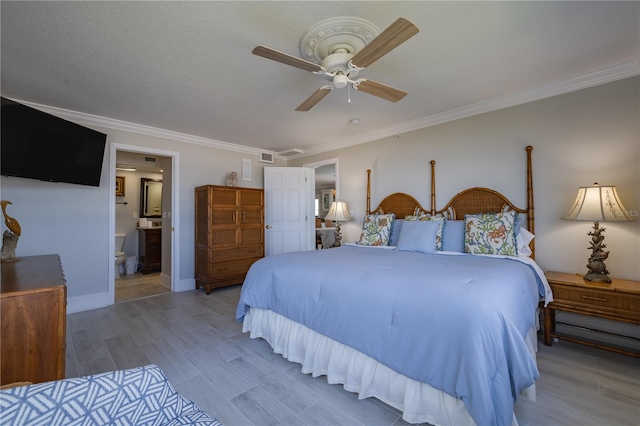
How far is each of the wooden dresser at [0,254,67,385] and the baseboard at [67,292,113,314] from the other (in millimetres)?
2527

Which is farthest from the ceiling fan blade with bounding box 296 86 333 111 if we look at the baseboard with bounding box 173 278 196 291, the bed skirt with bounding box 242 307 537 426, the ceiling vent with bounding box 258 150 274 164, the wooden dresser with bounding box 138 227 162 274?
the wooden dresser with bounding box 138 227 162 274

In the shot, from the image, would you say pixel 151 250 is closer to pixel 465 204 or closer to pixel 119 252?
pixel 119 252

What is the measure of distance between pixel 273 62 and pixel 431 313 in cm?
228

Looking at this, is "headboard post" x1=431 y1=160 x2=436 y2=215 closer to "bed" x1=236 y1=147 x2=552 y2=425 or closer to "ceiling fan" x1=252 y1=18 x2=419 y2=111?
"bed" x1=236 y1=147 x2=552 y2=425

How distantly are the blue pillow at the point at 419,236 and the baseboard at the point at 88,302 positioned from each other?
3.97 m

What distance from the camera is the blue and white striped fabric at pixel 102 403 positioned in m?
0.68

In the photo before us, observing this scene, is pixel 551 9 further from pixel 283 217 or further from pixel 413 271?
pixel 283 217

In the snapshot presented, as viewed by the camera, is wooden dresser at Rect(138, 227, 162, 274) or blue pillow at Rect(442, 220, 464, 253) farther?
wooden dresser at Rect(138, 227, 162, 274)

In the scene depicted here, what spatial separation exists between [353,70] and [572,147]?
2.43 m

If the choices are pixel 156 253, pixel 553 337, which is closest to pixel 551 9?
pixel 553 337

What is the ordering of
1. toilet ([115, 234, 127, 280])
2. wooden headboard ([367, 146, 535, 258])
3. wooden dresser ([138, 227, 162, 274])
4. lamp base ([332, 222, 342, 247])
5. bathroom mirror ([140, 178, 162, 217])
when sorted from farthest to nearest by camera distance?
bathroom mirror ([140, 178, 162, 217]) < wooden dresser ([138, 227, 162, 274]) < toilet ([115, 234, 127, 280]) < lamp base ([332, 222, 342, 247]) < wooden headboard ([367, 146, 535, 258])

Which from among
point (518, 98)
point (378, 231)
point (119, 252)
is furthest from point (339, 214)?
point (119, 252)

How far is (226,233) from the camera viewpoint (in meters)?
4.40

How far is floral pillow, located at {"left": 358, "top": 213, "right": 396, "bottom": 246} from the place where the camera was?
3555 mm
